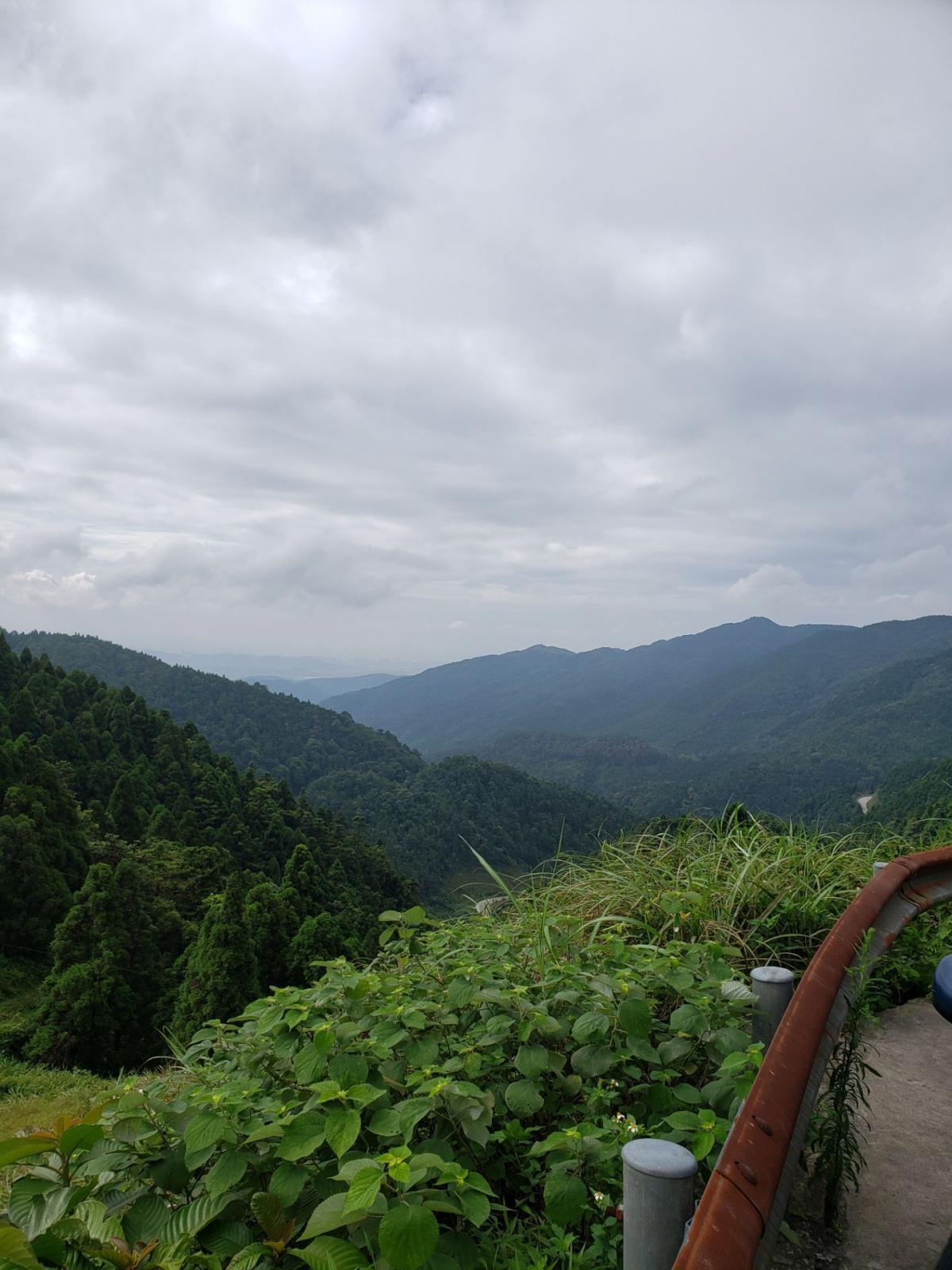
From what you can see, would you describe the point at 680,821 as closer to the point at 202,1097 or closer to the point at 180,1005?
the point at 202,1097

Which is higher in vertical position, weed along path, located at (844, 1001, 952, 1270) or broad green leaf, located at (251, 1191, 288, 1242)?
broad green leaf, located at (251, 1191, 288, 1242)

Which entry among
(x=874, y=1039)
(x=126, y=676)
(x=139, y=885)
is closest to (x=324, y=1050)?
(x=874, y=1039)

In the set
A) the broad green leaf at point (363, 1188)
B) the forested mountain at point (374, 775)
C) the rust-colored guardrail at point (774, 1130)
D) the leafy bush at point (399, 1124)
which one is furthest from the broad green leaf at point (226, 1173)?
the forested mountain at point (374, 775)

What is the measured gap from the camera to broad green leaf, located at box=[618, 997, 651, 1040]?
85.2 inches

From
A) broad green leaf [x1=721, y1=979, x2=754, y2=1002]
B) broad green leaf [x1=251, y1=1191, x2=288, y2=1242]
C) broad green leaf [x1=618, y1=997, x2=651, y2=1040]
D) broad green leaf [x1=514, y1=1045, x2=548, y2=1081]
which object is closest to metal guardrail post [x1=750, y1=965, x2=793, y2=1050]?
broad green leaf [x1=721, y1=979, x2=754, y2=1002]

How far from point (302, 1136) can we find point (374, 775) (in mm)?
111242

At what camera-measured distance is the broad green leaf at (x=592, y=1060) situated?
6.87 ft

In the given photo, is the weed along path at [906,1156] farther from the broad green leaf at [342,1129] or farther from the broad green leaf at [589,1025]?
the broad green leaf at [342,1129]

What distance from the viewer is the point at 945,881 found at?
3303mm

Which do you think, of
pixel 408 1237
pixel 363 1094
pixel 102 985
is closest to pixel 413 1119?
pixel 363 1094

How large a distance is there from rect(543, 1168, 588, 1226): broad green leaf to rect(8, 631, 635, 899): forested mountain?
7508 cm

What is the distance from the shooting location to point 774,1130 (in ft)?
4.29

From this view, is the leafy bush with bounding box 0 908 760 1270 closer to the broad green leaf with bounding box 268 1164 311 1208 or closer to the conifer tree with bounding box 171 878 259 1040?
the broad green leaf with bounding box 268 1164 311 1208

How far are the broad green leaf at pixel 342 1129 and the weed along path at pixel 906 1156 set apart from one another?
121cm
